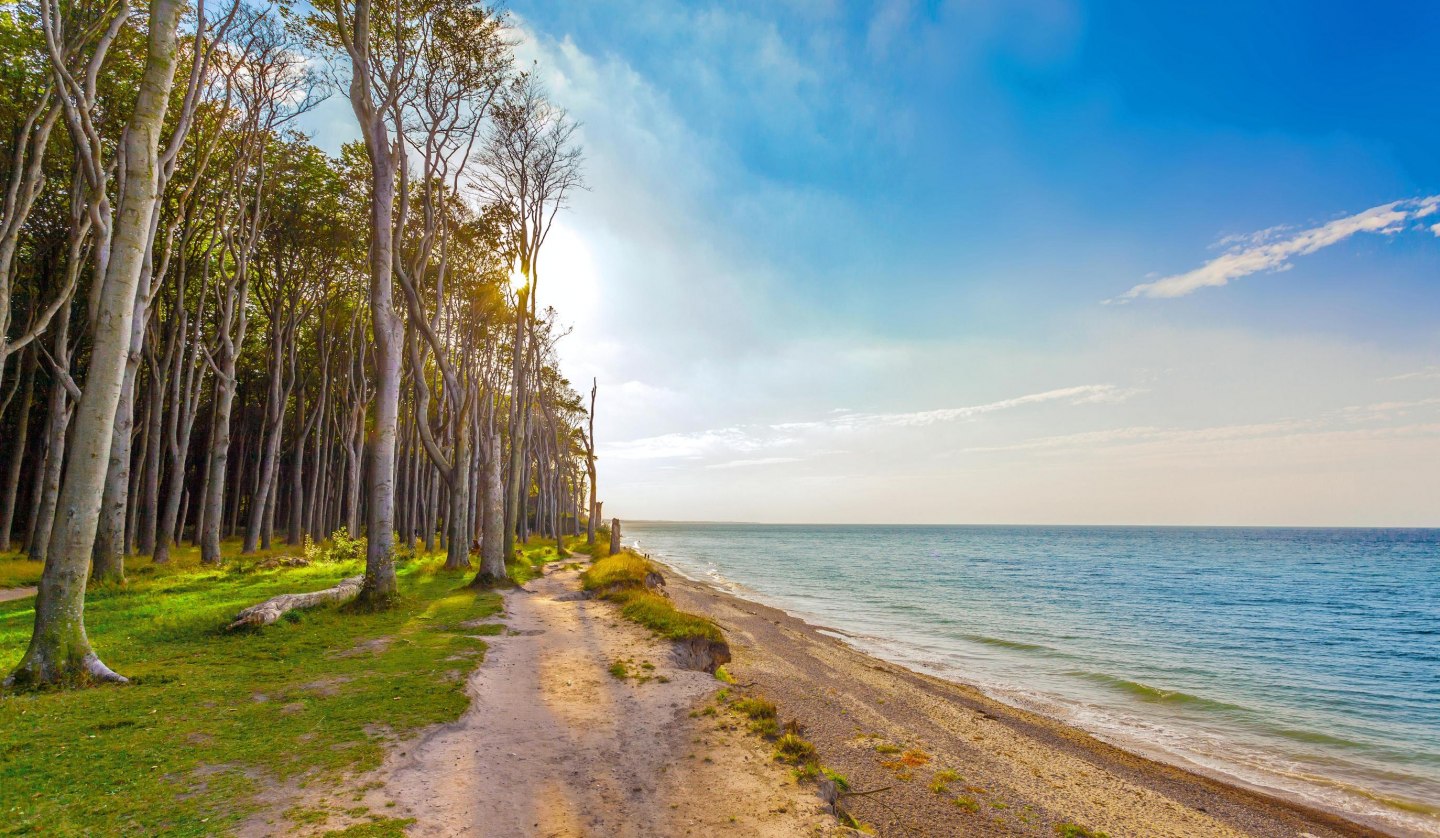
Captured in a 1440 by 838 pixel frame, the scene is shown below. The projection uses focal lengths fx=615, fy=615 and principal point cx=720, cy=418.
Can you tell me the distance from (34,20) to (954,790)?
25.2 meters

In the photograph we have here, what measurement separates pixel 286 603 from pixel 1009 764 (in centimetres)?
1312

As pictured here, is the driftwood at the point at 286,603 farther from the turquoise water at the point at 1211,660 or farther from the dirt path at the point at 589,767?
the turquoise water at the point at 1211,660

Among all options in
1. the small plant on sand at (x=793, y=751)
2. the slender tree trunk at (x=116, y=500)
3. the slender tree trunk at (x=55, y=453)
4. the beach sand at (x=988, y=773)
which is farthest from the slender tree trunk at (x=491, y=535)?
the small plant on sand at (x=793, y=751)

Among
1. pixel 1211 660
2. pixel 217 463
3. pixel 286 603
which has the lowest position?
pixel 1211 660

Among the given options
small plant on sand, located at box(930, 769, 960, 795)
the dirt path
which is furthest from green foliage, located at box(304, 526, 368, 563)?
small plant on sand, located at box(930, 769, 960, 795)

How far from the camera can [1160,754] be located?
467 inches

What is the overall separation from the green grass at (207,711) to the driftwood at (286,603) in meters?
0.25

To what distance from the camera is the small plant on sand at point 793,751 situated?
23.0 feet

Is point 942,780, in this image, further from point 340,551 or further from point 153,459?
point 153,459

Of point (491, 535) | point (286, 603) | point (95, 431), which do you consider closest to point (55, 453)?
point (286, 603)

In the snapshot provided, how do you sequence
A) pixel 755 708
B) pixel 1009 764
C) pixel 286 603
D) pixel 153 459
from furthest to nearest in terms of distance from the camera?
pixel 153 459
pixel 286 603
pixel 1009 764
pixel 755 708

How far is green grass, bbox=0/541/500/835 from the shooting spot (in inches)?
181

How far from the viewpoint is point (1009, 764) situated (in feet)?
32.7

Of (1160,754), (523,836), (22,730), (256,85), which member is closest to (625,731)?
(523,836)
